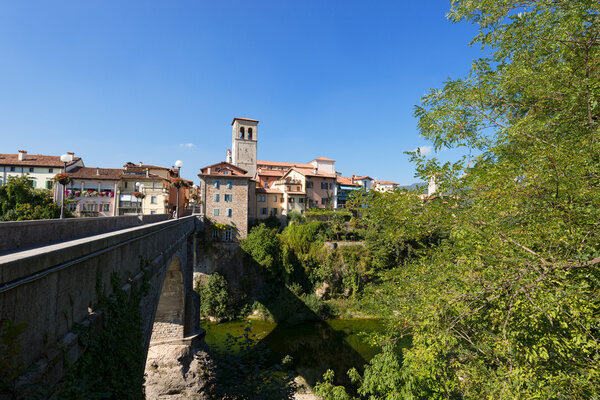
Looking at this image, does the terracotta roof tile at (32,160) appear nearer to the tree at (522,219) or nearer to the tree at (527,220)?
the tree at (522,219)

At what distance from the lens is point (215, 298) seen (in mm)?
29359

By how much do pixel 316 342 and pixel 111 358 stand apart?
24229mm

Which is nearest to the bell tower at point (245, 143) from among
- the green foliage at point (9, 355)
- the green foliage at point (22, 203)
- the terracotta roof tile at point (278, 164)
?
the terracotta roof tile at point (278, 164)

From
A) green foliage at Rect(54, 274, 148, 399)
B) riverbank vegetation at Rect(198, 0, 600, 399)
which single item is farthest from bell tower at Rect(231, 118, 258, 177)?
green foliage at Rect(54, 274, 148, 399)

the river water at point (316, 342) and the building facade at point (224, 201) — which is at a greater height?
the building facade at point (224, 201)

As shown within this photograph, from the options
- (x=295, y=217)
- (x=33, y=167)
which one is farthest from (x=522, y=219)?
(x=33, y=167)

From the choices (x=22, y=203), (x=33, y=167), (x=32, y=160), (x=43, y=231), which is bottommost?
(x=43, y=231)

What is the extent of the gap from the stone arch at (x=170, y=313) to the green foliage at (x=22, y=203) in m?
8.15

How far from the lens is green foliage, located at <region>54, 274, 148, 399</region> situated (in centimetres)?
311

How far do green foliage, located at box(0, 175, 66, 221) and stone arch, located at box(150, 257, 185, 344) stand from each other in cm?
815

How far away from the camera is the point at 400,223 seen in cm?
743

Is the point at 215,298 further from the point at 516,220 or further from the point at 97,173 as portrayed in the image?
the point at 516,220

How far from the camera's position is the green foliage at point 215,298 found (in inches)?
1134

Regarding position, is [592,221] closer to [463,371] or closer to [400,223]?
[400,223]
